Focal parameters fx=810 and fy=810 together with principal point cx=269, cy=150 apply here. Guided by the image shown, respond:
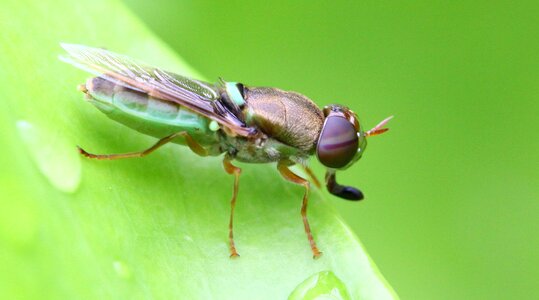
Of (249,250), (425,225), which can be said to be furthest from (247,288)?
(425,225)

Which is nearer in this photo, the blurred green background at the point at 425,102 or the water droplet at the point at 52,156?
the water droplet at the point at 52,156

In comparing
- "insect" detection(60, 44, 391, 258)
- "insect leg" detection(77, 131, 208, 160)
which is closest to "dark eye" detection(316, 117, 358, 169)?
"insect" detection(60, 44, 391, 258)

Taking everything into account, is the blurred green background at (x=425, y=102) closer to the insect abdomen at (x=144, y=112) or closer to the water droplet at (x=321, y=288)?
the insect abdomen at (x=144, y=112)

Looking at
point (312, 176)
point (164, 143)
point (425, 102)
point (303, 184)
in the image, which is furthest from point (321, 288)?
point (425, 102)

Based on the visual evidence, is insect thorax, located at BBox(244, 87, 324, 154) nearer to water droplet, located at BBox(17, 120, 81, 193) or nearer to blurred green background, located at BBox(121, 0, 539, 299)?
blurred green background, located at BBox(121, 0, 539, 299)

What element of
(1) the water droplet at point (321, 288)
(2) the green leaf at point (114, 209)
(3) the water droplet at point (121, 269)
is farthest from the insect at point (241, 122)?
(3) the water droplet at point (121, 269)

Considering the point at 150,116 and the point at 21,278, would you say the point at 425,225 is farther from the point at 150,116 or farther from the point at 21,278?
the point at 21,278
